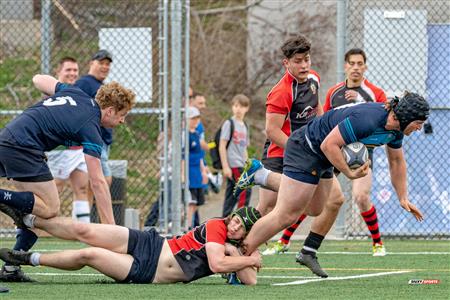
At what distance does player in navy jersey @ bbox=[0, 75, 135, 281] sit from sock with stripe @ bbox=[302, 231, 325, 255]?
180 centimetres

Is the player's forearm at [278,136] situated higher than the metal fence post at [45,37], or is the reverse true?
the metal fence post at [45,37]

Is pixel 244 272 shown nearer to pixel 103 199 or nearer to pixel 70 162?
pixel 103 199

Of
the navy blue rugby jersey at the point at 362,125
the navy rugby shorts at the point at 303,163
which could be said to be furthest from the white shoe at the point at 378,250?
the navy blue rugby jersey at the point at 362,125

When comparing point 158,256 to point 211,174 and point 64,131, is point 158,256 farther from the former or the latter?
point 211,174

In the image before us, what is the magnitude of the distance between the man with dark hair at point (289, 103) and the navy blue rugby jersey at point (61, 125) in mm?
2088

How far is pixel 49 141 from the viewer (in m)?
9.02

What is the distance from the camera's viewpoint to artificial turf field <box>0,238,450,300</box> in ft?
26.3

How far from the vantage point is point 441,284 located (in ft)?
29.3

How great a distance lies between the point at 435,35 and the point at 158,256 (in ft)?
22.5

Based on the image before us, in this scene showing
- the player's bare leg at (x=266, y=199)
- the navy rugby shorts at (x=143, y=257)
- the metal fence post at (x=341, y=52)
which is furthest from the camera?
the metal fence post at (x=341, y=52)

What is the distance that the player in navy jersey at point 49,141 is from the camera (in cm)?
887

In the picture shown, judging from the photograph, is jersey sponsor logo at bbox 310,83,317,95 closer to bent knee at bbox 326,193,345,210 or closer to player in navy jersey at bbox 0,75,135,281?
bent knee at bbox 326,193,345,210

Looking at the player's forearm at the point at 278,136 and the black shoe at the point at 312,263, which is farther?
the player's forearm at the point at 278,136

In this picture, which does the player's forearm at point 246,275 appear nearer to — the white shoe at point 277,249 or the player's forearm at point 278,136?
the player's forearm at point 278,136
